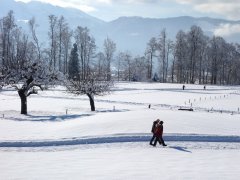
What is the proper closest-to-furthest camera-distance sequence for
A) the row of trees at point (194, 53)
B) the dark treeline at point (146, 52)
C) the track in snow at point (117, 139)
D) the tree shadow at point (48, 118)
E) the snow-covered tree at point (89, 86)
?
1. the track in snow at point (117, 139)
2. the tree shadow at point (48, 118)
3. the snow-covered tree at point (89, 86)
4. the dark treeline at point (146, 52)
5. the row of trees at point (194, 53)

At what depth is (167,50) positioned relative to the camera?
123 metres

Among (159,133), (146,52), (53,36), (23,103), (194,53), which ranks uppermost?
(53,36)

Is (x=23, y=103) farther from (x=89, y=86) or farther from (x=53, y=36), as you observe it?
(x=53, y=36)

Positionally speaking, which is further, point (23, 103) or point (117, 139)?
point (23, 103)

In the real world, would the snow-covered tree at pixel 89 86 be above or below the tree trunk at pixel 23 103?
above

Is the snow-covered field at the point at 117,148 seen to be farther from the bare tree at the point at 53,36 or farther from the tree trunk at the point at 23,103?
the bare tree at the point at 53,36

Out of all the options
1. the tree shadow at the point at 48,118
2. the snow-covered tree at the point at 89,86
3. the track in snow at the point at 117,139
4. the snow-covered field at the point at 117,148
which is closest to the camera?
the snow-covered field at the point at 117,148

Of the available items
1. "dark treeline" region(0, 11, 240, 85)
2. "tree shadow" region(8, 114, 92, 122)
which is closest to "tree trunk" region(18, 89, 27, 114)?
"tree shadow" region(8, 114, 92, 122)

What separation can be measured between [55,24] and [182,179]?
314 feet

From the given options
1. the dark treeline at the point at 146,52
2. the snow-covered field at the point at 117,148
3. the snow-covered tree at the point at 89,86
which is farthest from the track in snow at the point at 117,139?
the dark treeline at the point at 146,52

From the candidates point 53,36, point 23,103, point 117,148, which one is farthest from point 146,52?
point 117,148

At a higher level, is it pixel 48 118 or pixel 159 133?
pixel 159 133

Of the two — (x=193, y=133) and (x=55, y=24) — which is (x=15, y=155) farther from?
(x=55, y=24)

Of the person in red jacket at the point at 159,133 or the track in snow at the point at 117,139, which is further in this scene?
the track in snow at the point at 117,139
